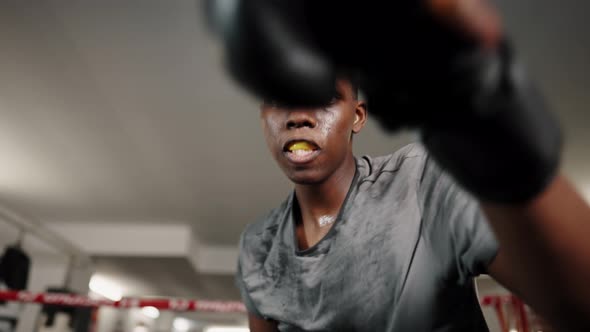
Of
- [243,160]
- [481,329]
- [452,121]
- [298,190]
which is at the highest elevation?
[243,160]

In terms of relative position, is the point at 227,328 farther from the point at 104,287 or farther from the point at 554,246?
the point at 554,246

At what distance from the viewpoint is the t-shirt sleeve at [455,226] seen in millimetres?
462

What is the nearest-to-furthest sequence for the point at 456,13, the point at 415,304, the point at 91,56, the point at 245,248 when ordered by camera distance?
1. the point at 456,13
2. the point at 415,304
3. the point at 245,248
4. the point at 91,56

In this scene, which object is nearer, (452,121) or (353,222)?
(452,121)

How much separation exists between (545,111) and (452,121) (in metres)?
0.07

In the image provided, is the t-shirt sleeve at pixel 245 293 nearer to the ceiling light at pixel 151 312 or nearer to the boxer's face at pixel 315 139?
the boxer's face at pixel 315 139

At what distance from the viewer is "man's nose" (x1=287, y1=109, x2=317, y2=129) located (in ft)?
2.55

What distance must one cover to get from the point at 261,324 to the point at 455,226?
60 cm

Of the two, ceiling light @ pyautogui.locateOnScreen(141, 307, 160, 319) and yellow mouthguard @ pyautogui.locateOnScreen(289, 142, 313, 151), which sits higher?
yellow mouthguard @ pyautogui.locateOnScreen(289, 142, 313, 151)

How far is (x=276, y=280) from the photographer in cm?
85

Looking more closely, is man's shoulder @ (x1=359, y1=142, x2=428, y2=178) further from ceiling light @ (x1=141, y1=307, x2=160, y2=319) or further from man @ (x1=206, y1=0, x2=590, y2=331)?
ceiling light @ (x1=141, y1=307, x2=160, y2=319)

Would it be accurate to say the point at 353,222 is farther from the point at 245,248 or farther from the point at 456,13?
the point at 456,13

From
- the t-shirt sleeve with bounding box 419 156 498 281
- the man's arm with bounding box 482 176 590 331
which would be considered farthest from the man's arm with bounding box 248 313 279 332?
the man's arm with bounding box 482 176 590 331

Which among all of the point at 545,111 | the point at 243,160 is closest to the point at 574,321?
the point at 545,111
